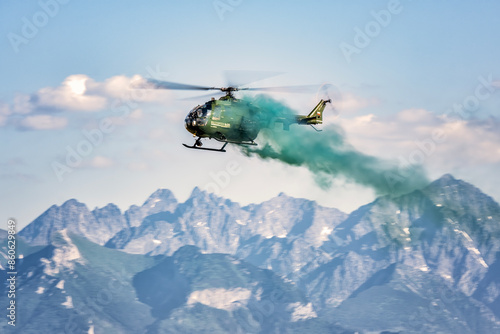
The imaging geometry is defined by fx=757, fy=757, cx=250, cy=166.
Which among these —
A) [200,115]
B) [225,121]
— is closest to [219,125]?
[225,121]

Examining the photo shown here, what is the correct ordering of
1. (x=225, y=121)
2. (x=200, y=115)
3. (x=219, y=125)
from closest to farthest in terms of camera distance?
(x=200, y=115) < (x=219, y=125) < (x=225, y=121)

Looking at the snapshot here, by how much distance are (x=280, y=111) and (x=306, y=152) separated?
19.4 metres

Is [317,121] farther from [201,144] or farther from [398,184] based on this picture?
[398,184]

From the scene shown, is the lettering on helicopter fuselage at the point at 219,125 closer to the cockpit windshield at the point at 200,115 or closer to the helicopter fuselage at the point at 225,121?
the helicopter fuselage at the point at 225,121

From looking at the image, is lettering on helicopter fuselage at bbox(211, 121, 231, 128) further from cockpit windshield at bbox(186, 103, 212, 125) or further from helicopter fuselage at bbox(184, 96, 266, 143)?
cockpit windshield at bbox(186, 103, 212, 125)

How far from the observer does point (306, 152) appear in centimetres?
11094

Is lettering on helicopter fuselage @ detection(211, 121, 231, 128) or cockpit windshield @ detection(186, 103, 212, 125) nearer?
cockpit windshield @ detection(186, 103, 212, 125)

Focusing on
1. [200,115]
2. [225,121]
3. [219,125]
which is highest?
[200,115]

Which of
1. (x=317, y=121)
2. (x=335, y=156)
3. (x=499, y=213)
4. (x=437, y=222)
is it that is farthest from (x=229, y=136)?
(x=499, y=213)

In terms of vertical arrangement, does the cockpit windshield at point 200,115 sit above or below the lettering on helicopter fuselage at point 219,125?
above

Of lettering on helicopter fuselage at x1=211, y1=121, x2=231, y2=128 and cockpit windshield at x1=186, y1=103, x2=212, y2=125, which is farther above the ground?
cockpit windshield at x1=186, y1=103, x2=212, y2=125

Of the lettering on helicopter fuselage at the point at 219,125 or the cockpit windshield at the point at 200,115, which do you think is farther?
the lettering on helicopter fuselage at the point at 219,125

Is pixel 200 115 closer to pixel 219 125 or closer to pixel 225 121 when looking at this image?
pixel 219 125

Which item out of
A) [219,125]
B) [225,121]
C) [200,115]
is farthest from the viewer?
[225,121]
